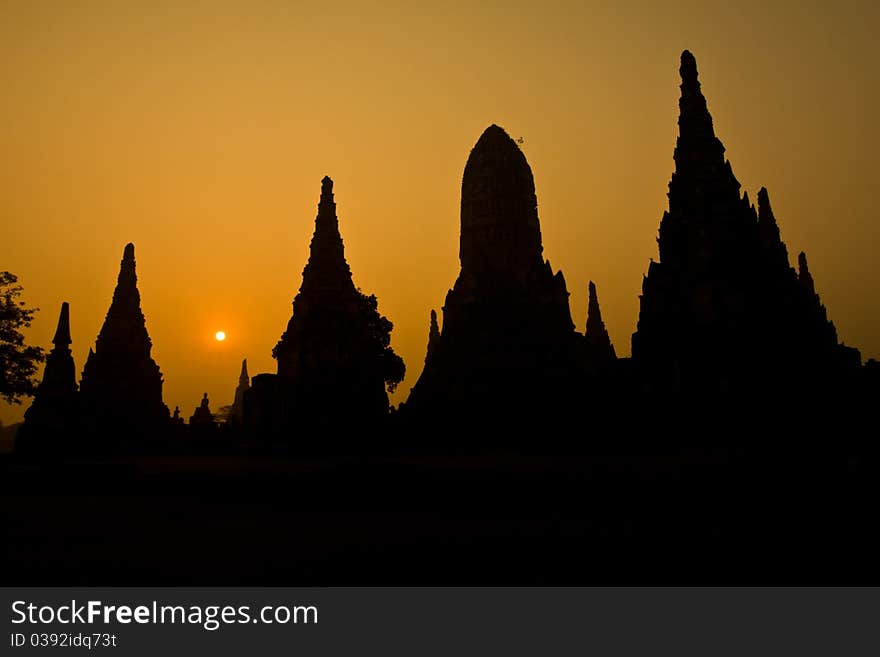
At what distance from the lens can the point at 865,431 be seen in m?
18.6

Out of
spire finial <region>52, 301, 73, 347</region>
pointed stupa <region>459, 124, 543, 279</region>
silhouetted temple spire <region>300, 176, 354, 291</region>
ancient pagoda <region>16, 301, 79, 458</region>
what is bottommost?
ancient pagoda <region>16, 301, 79, 458</region>

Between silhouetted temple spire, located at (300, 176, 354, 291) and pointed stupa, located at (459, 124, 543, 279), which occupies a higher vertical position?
pointed stupa, located at (459, 124, 543, 279)

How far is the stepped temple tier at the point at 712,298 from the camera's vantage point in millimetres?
21266

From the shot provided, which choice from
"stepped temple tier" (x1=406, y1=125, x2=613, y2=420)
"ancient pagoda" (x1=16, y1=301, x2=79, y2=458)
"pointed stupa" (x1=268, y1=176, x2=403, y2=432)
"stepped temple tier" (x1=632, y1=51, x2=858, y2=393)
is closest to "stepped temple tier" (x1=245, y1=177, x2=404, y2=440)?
"pointed stupa" (x1=268, y1=176, x2=403, y2=432)

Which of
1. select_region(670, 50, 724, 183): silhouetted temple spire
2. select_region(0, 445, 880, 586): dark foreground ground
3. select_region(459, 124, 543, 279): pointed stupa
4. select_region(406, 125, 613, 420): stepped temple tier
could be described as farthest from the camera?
select_region(459, 124, 543, 279): pointed stupa

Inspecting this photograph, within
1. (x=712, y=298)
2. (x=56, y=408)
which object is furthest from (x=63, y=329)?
(x=712, y=298)

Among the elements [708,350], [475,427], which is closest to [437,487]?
[708,350]

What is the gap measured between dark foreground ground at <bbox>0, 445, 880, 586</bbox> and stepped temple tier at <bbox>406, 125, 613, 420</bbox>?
18795 millimetres

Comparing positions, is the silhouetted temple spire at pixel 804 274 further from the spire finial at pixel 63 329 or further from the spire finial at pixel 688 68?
the spire finial at pixel 63 329

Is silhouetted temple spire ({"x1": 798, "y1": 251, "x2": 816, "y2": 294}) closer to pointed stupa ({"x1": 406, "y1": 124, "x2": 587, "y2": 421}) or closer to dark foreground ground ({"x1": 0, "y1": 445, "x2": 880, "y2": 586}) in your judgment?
pointed stupa ({"x1": 406, "y1": 124, "x2": 587, "y2": 421})

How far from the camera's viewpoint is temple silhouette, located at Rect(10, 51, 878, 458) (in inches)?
853

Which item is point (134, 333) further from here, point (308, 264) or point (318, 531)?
point (318, 531)

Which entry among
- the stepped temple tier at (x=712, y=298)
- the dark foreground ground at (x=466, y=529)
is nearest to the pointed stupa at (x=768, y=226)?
the stepped temple tier at (x=712, y=298)

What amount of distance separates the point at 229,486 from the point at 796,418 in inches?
583
